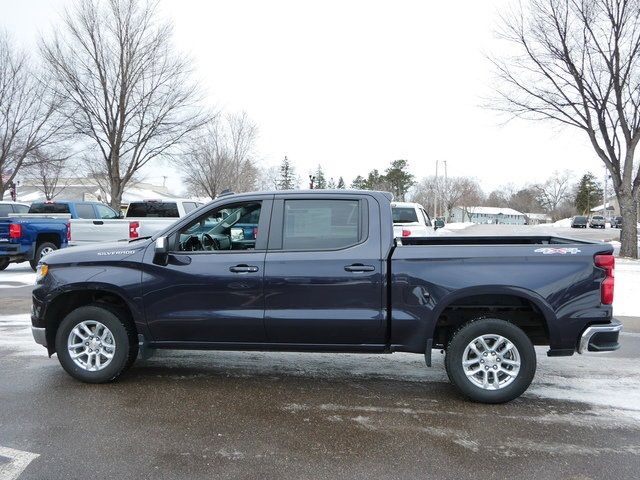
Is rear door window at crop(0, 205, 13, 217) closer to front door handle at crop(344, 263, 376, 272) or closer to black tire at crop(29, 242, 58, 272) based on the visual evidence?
black tire at crop(29, 242, 58, 272)

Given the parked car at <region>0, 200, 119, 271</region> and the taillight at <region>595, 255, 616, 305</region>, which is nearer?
the taillight at <region>595, 255, 616, 305</region>

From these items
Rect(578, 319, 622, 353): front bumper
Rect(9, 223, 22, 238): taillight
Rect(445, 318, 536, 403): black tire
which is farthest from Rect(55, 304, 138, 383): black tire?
Rect(9, 223, 22, 238): taillight

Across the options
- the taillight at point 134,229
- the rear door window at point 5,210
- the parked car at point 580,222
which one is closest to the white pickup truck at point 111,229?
the taillight at point 134,229

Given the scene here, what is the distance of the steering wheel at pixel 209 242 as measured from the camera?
16.8ft

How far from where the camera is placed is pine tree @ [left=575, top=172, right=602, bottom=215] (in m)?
95.6

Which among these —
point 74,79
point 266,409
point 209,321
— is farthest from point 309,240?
point 74,79

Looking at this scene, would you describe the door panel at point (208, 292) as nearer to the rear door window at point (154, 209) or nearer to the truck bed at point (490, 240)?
the truck bed at point (490, 240)

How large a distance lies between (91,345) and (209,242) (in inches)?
Answer: 59.0

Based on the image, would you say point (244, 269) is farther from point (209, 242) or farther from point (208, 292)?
point (209, 242)

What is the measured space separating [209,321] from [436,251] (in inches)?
84.3

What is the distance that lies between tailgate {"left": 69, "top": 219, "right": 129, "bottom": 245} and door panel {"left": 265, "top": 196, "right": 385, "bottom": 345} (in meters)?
8.53

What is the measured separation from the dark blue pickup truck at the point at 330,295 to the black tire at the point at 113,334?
1 cm

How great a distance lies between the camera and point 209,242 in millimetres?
5184

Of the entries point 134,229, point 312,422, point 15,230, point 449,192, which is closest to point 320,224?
point 312,422
